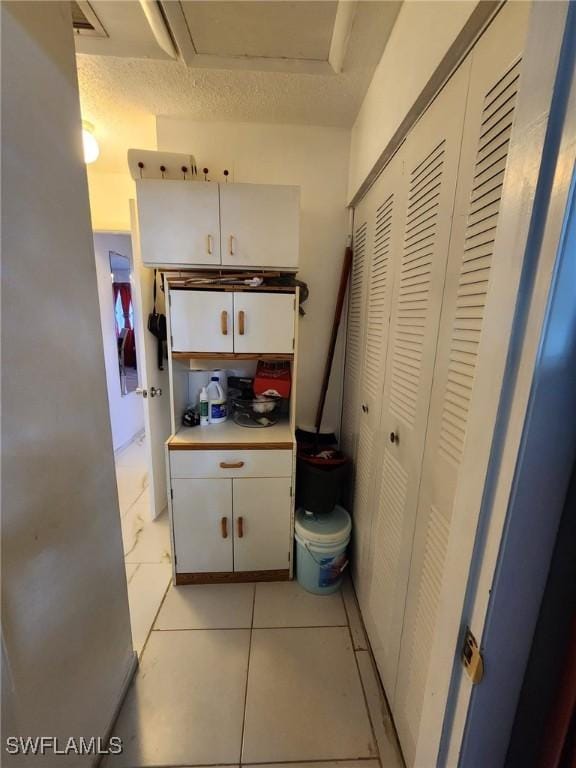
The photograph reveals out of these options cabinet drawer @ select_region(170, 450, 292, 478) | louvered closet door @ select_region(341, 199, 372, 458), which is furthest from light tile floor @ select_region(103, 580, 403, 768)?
louvered closet door @ select_region(341, 199, 372, 458)

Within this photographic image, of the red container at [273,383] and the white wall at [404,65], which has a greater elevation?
the white wall at [404,65]

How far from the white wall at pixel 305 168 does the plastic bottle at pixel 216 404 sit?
0.65 m

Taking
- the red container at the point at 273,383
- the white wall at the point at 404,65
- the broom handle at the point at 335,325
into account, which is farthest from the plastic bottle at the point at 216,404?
the white wall at the point at 404,65

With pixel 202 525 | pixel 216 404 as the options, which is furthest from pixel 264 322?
pixel 202 525

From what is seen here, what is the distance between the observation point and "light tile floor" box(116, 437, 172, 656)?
5.04ft

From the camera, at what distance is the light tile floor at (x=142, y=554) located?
1.54 metres

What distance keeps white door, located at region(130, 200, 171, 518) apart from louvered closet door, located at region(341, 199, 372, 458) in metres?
1.26

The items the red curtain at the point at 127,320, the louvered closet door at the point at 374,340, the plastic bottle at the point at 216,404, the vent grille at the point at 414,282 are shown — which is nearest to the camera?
the vent grille at the point at 414,282

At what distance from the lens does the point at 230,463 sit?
158cm

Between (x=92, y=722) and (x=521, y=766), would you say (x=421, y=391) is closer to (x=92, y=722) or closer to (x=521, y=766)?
(x=521, y=766)

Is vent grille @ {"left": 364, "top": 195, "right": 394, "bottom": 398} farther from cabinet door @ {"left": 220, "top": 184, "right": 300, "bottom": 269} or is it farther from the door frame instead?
the door frame

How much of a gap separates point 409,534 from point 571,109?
3.45 ft

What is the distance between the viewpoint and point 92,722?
3.24 feet

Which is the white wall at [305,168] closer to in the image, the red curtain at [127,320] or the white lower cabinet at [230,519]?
the white lower cabinet at [230,519]
